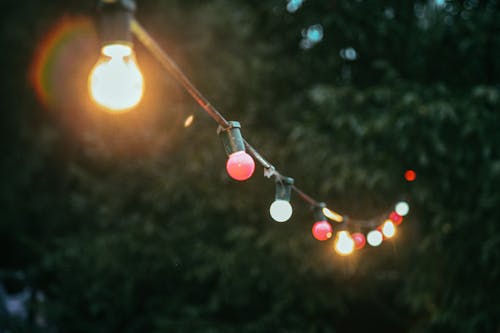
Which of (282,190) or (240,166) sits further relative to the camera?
(282,190)

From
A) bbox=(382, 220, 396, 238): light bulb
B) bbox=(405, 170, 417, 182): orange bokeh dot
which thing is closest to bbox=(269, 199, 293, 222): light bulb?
bbox=(382, 220, 396, 238): light bulb

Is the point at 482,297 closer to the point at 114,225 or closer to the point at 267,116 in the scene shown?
the point at 267,116

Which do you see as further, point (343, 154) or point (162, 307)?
point (162, 307)

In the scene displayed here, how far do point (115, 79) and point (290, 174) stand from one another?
4222 mm

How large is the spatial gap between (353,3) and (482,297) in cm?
320

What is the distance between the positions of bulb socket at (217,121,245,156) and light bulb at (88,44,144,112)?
1.41 feet

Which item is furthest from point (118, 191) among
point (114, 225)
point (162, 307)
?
point (162, 307)

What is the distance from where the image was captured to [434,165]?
4398 millimetres

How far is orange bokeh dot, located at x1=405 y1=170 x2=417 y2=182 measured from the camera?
4.50m

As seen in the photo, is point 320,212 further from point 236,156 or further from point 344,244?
point 236,156

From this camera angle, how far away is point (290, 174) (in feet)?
18.1

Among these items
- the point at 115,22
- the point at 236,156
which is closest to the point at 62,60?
the point at 236,156

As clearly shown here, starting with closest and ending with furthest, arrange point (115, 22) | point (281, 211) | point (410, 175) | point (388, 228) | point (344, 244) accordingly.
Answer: point (115, 22), point (281, 211), point (344, 244), point (388, 228), point (410, 175)

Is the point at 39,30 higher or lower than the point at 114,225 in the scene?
higher
